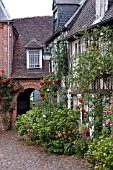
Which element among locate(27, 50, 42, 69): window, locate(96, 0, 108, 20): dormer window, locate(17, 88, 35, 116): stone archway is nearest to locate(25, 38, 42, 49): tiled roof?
locate(27, 50, 42, 69): window

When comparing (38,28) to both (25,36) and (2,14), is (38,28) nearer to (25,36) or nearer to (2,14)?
(25,36)

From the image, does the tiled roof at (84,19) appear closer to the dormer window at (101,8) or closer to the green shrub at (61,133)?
the dormer window at (101,8)

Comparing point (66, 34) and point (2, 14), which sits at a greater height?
point (2, 14)

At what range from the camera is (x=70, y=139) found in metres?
14.7

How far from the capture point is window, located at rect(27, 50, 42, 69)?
25.3 metres

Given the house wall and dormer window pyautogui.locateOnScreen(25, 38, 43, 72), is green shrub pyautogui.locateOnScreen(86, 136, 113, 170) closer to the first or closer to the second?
the house wall

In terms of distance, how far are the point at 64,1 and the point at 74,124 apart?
8641 millimetres

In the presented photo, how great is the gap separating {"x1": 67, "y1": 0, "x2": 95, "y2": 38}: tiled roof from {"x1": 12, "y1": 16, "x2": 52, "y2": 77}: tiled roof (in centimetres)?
694

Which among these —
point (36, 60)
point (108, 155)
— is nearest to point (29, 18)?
point (36, 60)

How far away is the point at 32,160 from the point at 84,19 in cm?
721

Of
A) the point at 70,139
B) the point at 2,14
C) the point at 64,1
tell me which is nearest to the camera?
the point at 70,139

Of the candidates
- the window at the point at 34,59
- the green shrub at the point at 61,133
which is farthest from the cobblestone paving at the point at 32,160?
the window at the point at 34,59

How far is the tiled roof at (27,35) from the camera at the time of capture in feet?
82.4

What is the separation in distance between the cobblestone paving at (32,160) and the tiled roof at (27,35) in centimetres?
826
